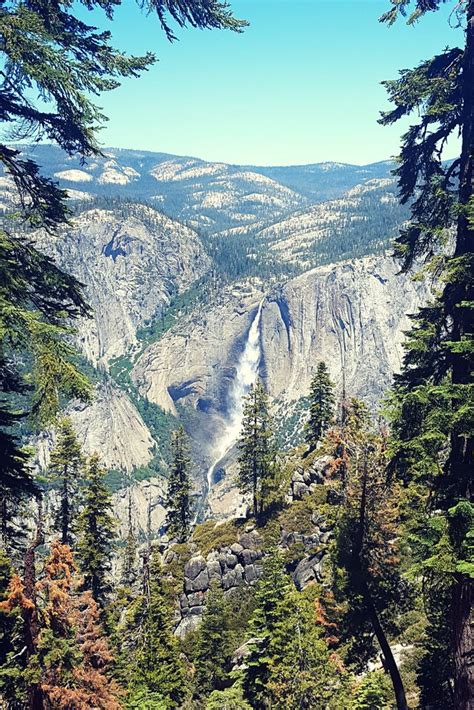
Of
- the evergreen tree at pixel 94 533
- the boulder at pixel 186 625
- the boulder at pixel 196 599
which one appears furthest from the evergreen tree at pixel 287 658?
the boulder at pixel 196 599

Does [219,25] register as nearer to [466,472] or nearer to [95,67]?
[95,67]

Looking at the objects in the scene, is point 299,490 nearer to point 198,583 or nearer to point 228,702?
point 198,583

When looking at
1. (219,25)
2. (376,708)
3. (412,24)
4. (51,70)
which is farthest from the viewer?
(376,708)

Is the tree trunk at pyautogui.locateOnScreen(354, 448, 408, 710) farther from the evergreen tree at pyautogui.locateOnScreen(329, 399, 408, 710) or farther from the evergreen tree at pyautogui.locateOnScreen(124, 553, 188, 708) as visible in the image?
the evergreen tree at pyautogui.locateOnScreen(124, 553, 188, 708)

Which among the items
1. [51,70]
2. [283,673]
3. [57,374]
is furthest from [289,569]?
[51,70]

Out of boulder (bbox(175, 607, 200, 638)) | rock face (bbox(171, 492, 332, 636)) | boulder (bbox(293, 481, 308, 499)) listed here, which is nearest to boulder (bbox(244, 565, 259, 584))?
rock face (bbox(171, 492, 332, 636))

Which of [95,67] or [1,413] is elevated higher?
[95,67]
